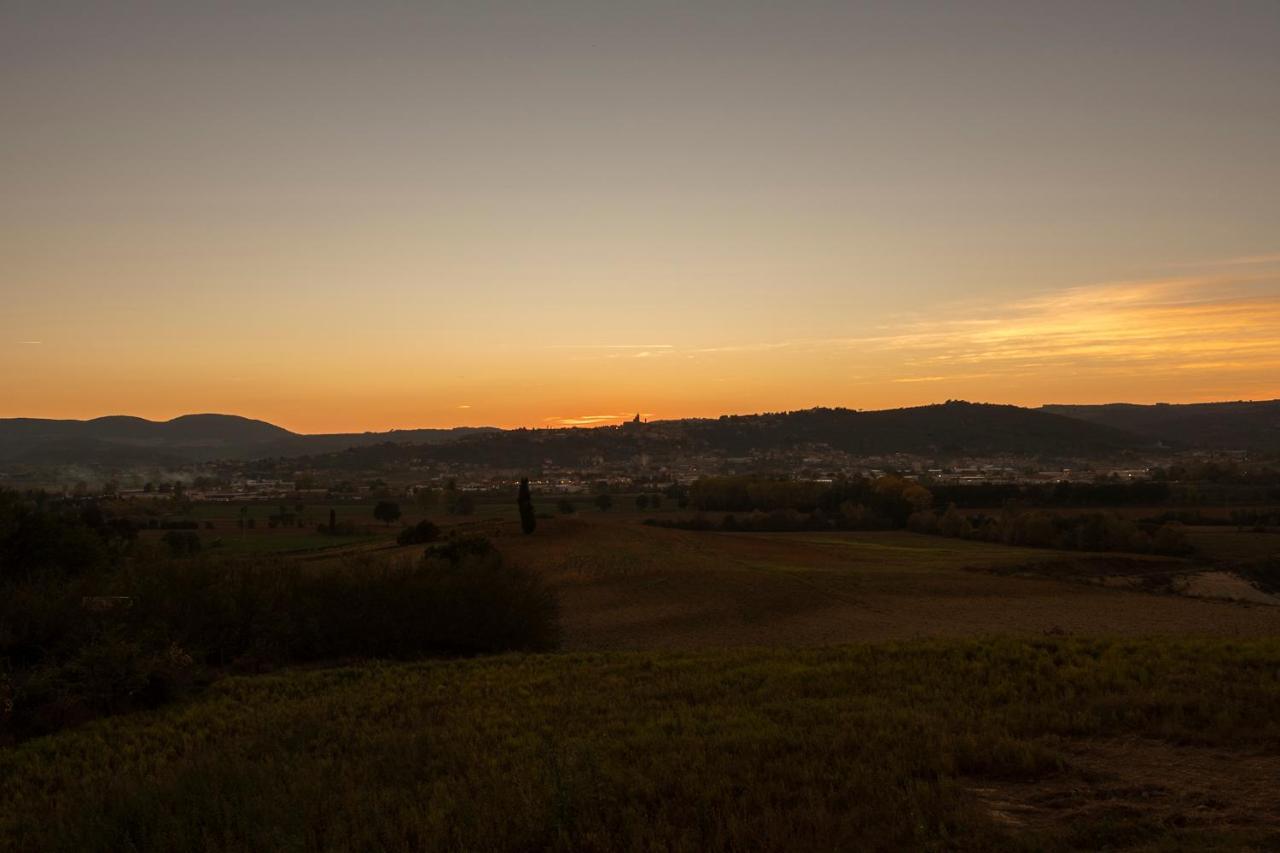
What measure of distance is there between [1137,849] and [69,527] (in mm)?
36216

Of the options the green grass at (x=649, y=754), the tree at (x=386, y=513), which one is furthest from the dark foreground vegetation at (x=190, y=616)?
the tree at (x=386, y=513)

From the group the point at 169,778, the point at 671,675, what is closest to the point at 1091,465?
the point at 671,675

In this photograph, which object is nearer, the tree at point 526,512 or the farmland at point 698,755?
the farmland at point 698,755

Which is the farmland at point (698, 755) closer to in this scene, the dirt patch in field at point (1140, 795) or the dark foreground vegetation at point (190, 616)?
the dirt patch in field at point (1140, 795)

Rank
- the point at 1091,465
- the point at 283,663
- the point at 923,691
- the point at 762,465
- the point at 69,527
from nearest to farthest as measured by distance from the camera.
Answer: the point at 923,691, the point at 283,663, the point at 69,527, the point at 1091,465, the point at 762,465

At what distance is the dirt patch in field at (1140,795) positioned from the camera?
8.16 meters

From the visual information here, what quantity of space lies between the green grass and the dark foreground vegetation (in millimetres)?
1300

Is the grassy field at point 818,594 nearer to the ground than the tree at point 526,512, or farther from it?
nearer to the ground

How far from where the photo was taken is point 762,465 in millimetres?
196625

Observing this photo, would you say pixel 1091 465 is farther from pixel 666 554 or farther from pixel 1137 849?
pixel 1137 849

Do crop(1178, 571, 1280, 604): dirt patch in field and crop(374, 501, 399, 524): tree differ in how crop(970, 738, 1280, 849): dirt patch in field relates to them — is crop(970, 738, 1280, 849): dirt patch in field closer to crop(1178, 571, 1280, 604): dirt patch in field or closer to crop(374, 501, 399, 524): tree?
crop(1178, 571, 1280, 604): dirt patch in field

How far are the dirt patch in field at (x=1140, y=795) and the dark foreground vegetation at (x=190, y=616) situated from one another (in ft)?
53.2

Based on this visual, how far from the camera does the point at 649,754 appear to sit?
11555mm

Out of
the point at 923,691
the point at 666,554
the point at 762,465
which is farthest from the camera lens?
the point at 762,465
